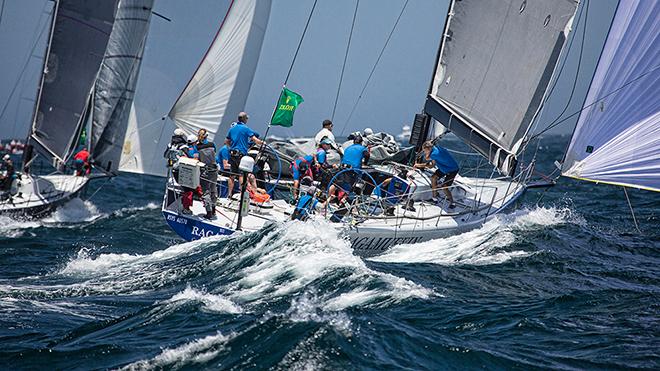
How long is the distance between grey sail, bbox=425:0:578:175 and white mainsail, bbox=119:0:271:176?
5.25 m

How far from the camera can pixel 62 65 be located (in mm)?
20562

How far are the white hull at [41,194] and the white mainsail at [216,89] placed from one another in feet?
5.14

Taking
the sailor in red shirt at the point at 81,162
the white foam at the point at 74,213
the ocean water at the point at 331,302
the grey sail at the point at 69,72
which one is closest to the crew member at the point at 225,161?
the ocean water at the point at 331,302

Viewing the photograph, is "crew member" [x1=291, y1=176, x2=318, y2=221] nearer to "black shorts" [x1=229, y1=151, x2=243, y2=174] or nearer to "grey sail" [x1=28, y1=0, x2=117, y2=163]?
"black shorts" [x1=229, y1=151, x2=243, y2=174]

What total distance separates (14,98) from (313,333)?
18.0 metres

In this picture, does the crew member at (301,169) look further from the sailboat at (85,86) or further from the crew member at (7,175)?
the crew member at (7,175)

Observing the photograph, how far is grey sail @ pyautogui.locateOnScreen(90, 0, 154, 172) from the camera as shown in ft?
64.7

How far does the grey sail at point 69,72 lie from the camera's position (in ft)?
66.9

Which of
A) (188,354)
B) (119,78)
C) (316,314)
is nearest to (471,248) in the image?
(316,314)

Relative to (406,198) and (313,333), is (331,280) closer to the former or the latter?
(313,333)

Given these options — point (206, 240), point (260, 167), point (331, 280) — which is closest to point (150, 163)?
point (260, 167)

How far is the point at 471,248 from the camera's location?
1316 cm

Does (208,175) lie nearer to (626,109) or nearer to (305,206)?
(305,206)

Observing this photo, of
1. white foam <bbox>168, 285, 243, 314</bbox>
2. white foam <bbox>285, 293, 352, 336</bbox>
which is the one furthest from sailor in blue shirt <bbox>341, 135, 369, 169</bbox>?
white foam <bbox>285, 293, 352, 336</bbox>
